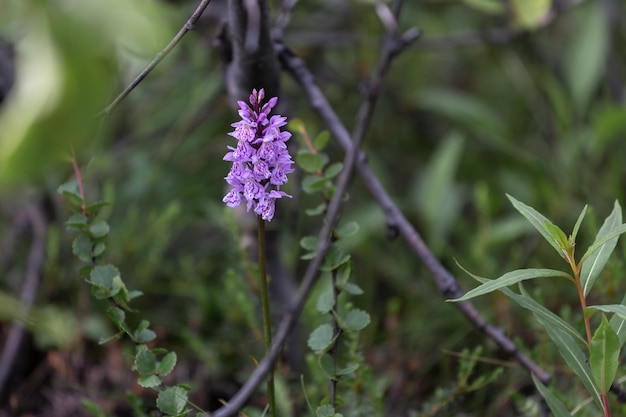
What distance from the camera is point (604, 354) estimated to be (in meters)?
0.68

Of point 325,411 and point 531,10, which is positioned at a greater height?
point 531,10

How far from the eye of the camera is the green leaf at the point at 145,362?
0.73 meters

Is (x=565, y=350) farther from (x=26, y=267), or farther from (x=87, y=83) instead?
(x=26, y=267)

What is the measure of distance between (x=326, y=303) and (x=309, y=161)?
0.56 ft

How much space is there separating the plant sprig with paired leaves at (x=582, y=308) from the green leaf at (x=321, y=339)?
17 centimetres

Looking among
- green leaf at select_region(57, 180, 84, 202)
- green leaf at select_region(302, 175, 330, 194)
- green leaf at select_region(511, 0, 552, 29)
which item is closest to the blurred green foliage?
green leaf at select_region(511, 0, 552, 29)

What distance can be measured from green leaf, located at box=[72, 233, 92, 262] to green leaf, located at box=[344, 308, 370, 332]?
12.4 inches

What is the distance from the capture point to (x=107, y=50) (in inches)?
13.9

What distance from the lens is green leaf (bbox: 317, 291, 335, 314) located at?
764 mm

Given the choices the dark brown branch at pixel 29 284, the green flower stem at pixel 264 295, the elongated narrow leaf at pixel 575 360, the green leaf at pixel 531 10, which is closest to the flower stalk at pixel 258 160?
the green flower stem at pixel 264 295

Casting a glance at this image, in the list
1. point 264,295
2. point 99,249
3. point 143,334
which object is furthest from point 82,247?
point 264,295

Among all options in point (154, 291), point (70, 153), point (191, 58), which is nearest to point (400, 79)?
point (191, 58)

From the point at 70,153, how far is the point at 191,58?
120 centimetres

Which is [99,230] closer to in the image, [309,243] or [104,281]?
[104,281]
